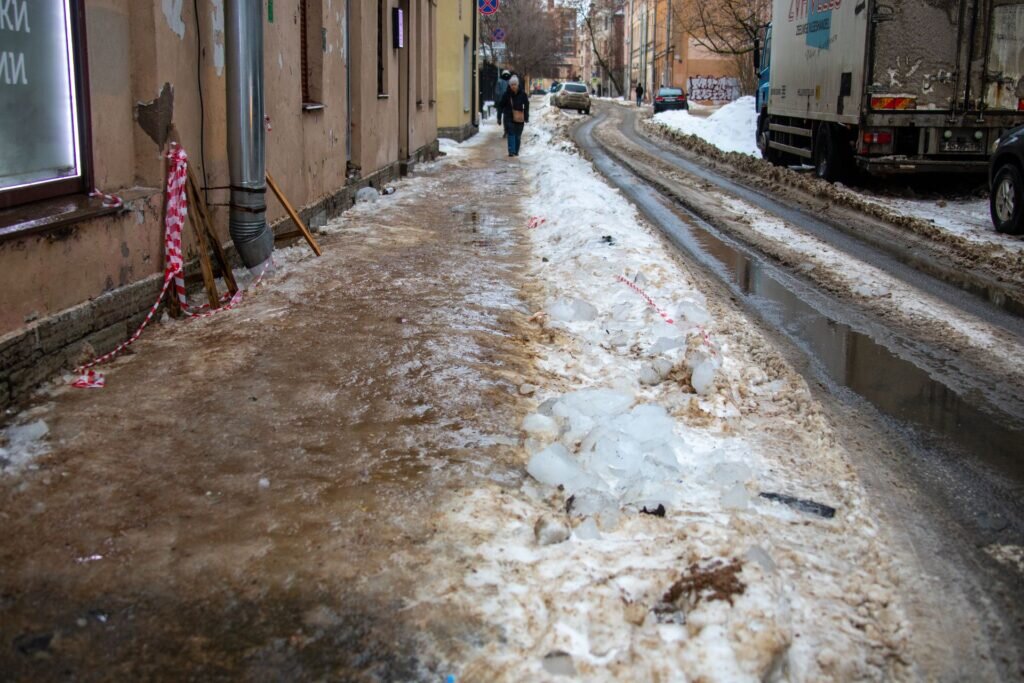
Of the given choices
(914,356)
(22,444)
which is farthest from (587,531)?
(914,356)

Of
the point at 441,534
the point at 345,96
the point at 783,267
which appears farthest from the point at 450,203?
the point at 441,534

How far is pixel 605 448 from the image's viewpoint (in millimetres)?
4223

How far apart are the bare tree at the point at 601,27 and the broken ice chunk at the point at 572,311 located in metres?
80.6

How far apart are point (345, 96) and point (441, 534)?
9723 mm

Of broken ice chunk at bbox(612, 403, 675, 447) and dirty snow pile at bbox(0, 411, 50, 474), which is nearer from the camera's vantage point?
dirty snow pile at bbox(0, 411, 50, 474)

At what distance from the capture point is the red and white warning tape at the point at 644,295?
21.6 feet

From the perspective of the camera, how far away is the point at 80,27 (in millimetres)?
5332

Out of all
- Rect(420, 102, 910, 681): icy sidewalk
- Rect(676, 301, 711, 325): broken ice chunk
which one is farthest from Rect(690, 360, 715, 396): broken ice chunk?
Rect(676, 301, 711, 325): broken ice chunk

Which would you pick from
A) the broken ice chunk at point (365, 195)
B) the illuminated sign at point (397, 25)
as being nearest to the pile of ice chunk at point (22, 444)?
the broken ice chunk at point (365, 195)

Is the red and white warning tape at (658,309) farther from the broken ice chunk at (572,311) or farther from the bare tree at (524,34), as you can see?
the bare tree at (524,34)

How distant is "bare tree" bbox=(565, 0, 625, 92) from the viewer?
85875 millimetres

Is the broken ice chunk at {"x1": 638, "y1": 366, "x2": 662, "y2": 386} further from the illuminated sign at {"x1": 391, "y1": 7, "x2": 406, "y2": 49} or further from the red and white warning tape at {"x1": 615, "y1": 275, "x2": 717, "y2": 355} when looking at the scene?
the illuminated sign at {"x1": 391, "y1": 7, "x2": 406, "y2": 49}

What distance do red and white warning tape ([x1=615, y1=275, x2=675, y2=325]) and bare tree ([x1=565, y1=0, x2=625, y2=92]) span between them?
3140 inches

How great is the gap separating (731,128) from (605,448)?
2837 centimetres
